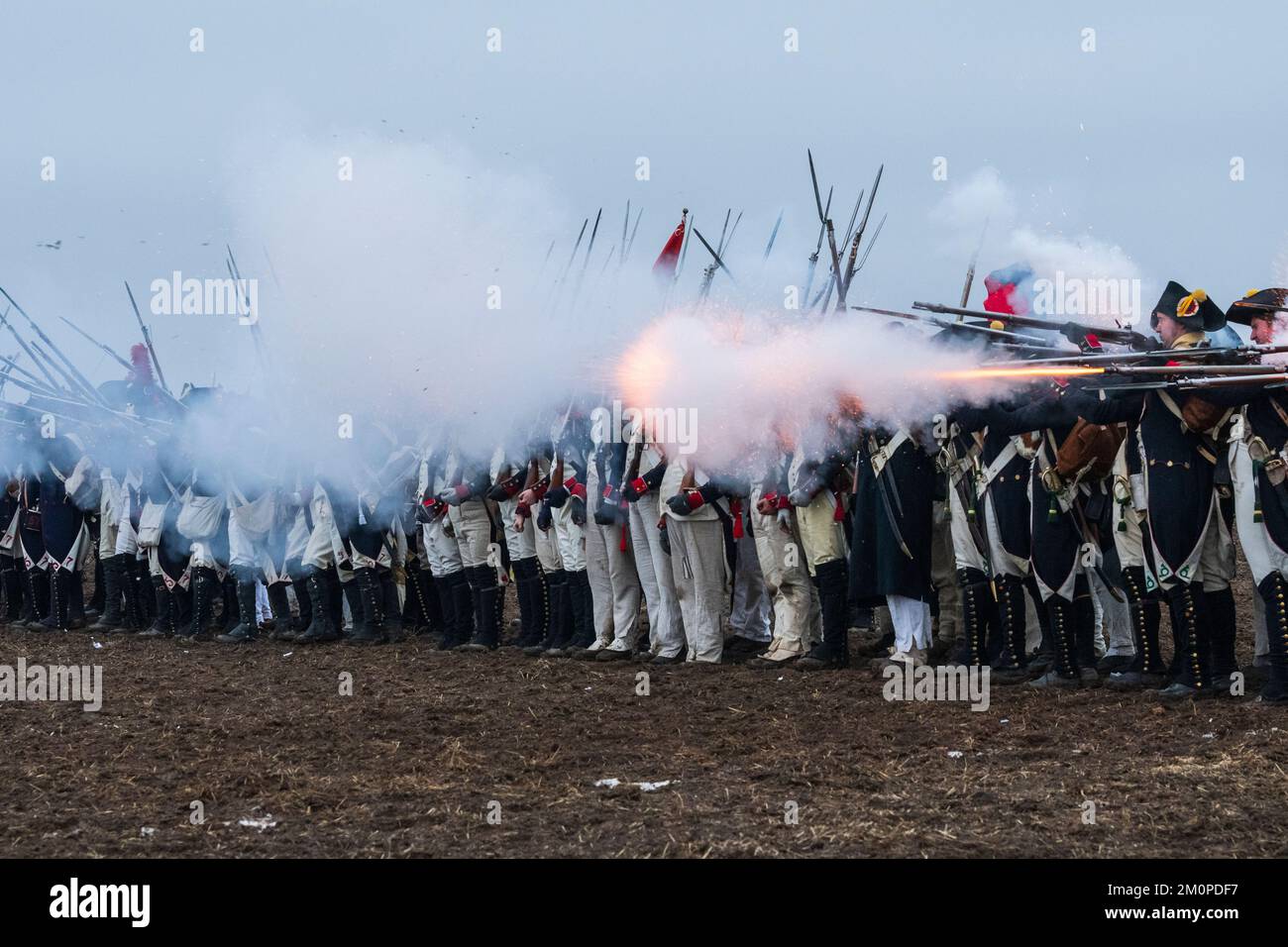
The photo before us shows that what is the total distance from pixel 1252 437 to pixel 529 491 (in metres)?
6.40

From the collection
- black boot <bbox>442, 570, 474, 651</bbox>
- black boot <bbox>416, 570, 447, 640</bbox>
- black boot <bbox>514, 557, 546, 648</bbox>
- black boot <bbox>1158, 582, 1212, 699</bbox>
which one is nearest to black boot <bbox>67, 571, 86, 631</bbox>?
black boot <bbox>416, 570, 447, 640</bbox>

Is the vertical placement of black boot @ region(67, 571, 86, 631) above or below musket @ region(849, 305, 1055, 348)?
below

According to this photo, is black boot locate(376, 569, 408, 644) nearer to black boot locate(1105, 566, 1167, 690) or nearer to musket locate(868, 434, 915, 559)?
musket locate(868, 434, 915, 559)

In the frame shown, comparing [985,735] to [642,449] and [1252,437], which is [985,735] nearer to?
[1252,437]

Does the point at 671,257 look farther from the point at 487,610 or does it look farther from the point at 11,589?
the point at 11,589

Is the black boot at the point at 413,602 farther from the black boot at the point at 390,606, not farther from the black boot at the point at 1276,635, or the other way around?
the black boot at the point at 1276,635

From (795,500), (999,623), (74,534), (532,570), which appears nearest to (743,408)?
(795,500)

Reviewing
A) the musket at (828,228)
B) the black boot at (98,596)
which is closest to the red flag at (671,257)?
the musket at (828,228)

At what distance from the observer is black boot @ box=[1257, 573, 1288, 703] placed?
29.5 ft

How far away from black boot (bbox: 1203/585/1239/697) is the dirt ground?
0.27m

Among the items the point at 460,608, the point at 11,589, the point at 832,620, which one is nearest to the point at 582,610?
the point at 460,608

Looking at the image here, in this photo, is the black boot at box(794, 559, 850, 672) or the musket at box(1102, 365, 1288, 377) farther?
the black boot at box(794, 559, 850, 672)

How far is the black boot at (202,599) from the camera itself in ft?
54.5

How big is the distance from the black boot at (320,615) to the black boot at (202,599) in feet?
4.81
